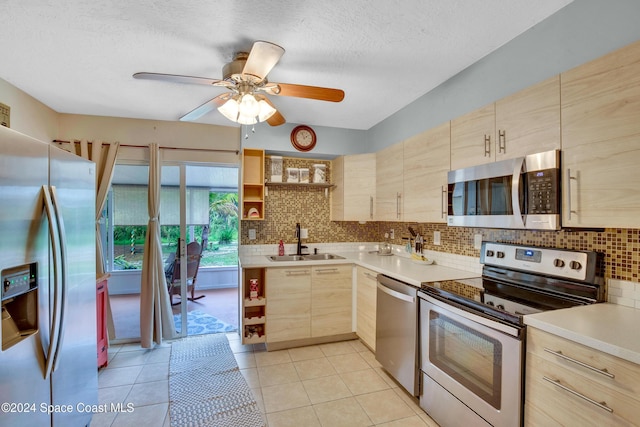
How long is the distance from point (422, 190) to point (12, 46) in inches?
119

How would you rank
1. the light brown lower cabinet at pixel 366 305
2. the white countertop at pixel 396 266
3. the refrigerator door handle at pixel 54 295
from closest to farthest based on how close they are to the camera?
the refrigerator door handle at pixel 54 295 < the white countertop at pixel 396 266 < the light brown lower cabinet at pixel 366 305

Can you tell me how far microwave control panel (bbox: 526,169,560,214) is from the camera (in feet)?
4.96

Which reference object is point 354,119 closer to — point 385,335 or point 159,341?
point 385,335

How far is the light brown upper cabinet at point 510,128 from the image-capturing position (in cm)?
157

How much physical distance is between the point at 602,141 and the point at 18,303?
8.68 feet

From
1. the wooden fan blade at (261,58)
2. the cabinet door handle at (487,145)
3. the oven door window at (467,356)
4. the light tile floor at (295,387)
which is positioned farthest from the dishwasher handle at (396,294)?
the wooden fan blade at (261,58)

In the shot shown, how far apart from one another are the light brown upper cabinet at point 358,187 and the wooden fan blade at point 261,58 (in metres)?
1.81

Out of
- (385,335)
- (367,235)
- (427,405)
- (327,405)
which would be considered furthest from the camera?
(367,235)

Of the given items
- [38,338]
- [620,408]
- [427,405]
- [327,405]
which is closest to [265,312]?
[327,405]

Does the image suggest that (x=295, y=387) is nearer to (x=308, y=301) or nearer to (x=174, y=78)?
(x=308, y=301)

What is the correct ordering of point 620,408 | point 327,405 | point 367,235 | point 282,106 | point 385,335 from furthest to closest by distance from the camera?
1. point 367,235
2. point 282,106
3. point 385,335
4. point 327,405
5. point 620,408

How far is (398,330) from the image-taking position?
2.34 metres

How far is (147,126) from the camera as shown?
333 cm

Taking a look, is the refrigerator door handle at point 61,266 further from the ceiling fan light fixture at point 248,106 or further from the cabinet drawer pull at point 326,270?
the cabinet drawer pull at point 326,270
